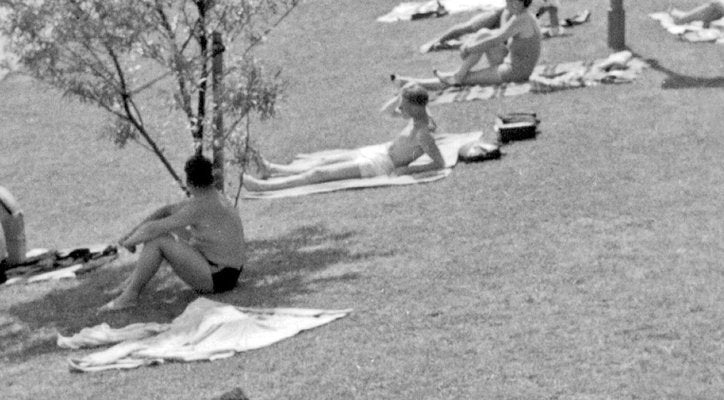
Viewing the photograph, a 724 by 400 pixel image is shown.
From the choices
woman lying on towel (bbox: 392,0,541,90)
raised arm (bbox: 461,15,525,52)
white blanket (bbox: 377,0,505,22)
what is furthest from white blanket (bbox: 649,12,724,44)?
white blanket (bbox: 377,0,505,22)

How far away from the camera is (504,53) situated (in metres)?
20.7

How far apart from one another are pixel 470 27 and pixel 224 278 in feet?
37.0

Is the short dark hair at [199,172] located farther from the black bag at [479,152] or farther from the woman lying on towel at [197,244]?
the black bag at [479,152]

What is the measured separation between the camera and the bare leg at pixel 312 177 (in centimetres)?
1697

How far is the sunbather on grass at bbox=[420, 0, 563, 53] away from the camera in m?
22.9

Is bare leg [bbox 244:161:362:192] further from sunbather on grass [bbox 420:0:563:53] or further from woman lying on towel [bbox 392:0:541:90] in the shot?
sunbather on grass [bbox 420:0:563:53]

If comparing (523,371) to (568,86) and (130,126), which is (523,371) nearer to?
(130,126)

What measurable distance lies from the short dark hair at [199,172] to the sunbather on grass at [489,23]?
10568 mm

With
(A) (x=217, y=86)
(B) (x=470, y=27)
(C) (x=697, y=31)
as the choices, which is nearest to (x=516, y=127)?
(A) (x=217, y=86)

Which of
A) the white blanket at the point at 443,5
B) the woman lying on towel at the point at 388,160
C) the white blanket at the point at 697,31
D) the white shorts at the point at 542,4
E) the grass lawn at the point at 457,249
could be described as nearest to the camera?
the grass lawn at the point at 457,249

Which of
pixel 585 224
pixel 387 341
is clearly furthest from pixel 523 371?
pixel 585 224

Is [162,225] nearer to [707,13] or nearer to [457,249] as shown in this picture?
[457,249]

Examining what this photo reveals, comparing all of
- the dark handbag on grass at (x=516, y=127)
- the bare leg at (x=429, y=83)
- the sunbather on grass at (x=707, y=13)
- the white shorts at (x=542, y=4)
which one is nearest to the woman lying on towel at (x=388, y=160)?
the dark handbag on grass at (x=516, y=127)

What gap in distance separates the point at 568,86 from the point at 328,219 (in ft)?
17.2
